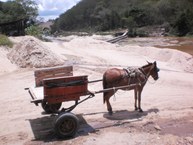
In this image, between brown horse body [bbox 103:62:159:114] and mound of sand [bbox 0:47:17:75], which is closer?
brown horse body [bbox 103:62:159:114]

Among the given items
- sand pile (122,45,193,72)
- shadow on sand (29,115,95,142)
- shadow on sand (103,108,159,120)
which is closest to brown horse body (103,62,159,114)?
shadow on sand (103,108,159,120)

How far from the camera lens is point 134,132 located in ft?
33.5

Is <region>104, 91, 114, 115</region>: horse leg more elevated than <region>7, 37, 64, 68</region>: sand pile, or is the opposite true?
<region>7, 37, 64, 68</region>: sand pile

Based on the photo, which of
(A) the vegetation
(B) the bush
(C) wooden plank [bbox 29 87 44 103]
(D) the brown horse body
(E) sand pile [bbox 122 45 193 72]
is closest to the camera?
(C) wooden plank [bbox 29 87 44 103]

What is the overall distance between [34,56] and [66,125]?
11.1m

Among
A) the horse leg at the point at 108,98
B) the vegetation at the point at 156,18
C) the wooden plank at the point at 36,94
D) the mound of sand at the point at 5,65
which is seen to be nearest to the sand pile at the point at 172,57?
the mound of sand at the point at 5,65

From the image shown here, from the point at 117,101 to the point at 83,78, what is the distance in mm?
3918

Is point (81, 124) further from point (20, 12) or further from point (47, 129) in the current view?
point (20, 12)

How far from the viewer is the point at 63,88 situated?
9.59 metres

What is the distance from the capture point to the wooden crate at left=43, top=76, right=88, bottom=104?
943 cm

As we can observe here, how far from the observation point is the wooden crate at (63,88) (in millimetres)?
9430

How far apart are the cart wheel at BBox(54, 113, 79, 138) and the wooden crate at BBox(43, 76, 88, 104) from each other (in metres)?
0.44

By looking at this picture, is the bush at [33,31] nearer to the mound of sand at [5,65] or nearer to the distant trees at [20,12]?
the distant trees at [20,12]

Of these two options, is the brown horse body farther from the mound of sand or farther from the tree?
the tree
